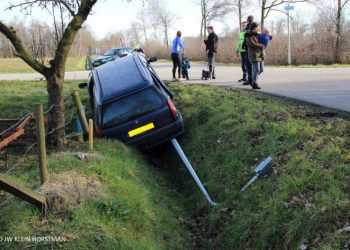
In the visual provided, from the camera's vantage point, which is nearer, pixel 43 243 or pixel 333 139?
pixel 43 243

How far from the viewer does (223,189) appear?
6977 mm

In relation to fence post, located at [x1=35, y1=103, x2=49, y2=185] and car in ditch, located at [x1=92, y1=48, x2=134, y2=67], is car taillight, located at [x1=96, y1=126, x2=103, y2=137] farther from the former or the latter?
car in ditch, located at [x1=92, y1=48, x2=134, y2=67]

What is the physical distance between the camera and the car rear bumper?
8883 mm

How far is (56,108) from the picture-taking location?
28.3 feet

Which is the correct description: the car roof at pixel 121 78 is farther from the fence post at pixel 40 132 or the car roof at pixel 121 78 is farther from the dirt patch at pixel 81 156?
the fence post at pixel 40 132

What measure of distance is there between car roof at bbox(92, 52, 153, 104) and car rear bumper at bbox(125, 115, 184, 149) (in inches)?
37.6

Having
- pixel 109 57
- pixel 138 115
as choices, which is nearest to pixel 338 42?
pixel 109 57

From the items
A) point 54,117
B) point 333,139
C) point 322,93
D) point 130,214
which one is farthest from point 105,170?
point 322,93

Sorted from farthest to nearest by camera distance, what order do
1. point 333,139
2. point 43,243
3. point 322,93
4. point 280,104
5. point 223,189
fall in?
point 322,93 → point 280,104 → point 223,189 → point 333,139 → point 43,243

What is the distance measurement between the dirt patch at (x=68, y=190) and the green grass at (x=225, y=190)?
0.47ft

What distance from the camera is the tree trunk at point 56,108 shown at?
8562mm

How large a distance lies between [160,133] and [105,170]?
2.32 meters

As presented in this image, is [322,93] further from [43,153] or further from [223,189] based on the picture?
[43,153]

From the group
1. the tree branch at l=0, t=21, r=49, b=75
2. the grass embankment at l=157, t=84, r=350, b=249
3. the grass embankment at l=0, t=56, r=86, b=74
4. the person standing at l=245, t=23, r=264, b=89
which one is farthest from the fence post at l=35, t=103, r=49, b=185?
the grass embankment at l=0, t=56, r=86, b=74
